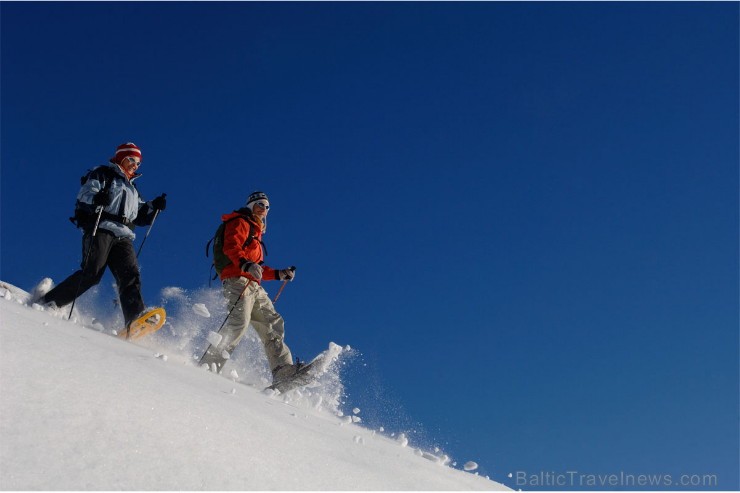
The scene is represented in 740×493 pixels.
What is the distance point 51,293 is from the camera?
667cm

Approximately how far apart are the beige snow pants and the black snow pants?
1.00 metres

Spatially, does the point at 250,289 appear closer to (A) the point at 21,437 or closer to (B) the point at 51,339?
(B) the point at 51,339

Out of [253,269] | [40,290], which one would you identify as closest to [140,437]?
[253,269]

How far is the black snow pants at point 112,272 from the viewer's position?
6.66 metres

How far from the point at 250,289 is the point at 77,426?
191 inches

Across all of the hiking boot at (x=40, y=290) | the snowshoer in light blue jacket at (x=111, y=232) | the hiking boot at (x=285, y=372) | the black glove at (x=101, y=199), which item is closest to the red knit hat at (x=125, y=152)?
the snowshoer in light blue jacket at (x=111, y=232)

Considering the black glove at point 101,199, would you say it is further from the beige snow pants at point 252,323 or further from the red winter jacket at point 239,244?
the beige snow pants at point 252,323

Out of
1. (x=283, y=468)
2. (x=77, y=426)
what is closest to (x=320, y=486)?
(x=283, y=468)

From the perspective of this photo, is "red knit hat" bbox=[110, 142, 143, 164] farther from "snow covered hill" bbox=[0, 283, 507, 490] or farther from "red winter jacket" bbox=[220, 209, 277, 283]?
"snow covered hill" bbox=[0, 283, 507, 490]

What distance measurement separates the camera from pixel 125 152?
731 centimetres

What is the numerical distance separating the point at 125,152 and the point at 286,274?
95.0 inches

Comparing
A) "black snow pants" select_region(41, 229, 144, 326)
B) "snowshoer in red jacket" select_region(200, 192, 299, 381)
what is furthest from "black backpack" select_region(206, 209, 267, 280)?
"black snow pants" select_region(41, 229, 144, 326)

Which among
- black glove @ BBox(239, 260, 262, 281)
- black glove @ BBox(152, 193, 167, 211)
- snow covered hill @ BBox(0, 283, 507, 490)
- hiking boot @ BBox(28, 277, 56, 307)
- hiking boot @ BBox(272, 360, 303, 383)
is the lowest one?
snow covered hill @ BBox(0, 283, 507, 490)

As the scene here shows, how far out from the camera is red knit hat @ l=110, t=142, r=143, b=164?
730 cm
